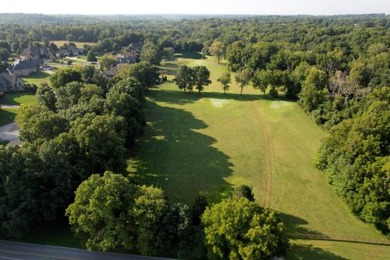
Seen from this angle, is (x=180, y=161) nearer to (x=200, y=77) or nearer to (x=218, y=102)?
(x=218, y=102)

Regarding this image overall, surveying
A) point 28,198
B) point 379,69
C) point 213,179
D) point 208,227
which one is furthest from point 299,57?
point 28,198

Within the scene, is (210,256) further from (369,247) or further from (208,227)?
(369,247)

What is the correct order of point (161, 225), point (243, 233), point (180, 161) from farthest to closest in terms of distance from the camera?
point (180, 161), point (161, 225), point (243, 233)

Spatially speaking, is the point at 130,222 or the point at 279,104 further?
Answer: the point at 279,104

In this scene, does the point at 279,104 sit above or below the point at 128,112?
below

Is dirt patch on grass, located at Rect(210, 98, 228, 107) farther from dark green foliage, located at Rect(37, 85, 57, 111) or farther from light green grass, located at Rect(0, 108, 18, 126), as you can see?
light green grass, located at Rect(0, 108, 18, 126)

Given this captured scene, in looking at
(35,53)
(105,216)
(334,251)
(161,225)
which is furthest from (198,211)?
(35,53)

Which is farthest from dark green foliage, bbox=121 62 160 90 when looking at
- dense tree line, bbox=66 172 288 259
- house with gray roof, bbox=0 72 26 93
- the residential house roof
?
the residential house roof
